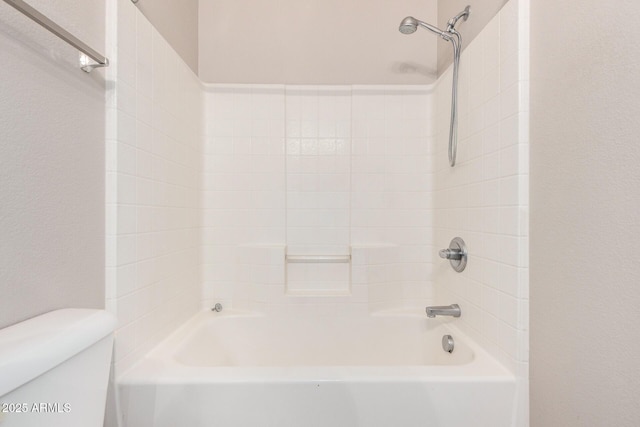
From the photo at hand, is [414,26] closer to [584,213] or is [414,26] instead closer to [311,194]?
[311,194]

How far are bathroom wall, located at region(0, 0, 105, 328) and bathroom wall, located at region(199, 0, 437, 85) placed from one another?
93 centimetres

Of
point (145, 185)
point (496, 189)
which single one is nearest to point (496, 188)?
point (496, 189)

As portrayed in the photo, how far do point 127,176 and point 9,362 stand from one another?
2.14 feet

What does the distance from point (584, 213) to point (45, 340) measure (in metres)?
1.28

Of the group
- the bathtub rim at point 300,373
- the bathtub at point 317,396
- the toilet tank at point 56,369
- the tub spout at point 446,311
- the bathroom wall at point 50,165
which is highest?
the bathroom wall at point 50,165

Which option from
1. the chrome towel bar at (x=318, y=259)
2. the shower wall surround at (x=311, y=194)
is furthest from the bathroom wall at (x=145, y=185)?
the chrome towel bar at (x=318, y=259)

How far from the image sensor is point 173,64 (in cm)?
139

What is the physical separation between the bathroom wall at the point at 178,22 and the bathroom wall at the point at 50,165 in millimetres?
367

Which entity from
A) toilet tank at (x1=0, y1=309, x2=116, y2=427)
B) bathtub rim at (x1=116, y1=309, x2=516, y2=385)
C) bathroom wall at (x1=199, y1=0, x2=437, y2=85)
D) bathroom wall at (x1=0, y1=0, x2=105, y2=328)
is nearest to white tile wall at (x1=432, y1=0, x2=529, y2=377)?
bathtub rim at (x1=116, y1=309, x2=516, y2=385)

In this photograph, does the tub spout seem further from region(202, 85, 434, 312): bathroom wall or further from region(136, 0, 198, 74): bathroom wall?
region(136, 0, 198, 74): bathroom wall

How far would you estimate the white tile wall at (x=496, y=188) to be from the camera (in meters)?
0.97

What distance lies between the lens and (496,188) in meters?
1.10

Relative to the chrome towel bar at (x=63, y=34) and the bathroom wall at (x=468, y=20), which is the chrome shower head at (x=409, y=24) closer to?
the bathroom wall at (x=468, y=20)

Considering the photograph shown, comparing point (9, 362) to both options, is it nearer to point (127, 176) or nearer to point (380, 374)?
point (127, 176)
